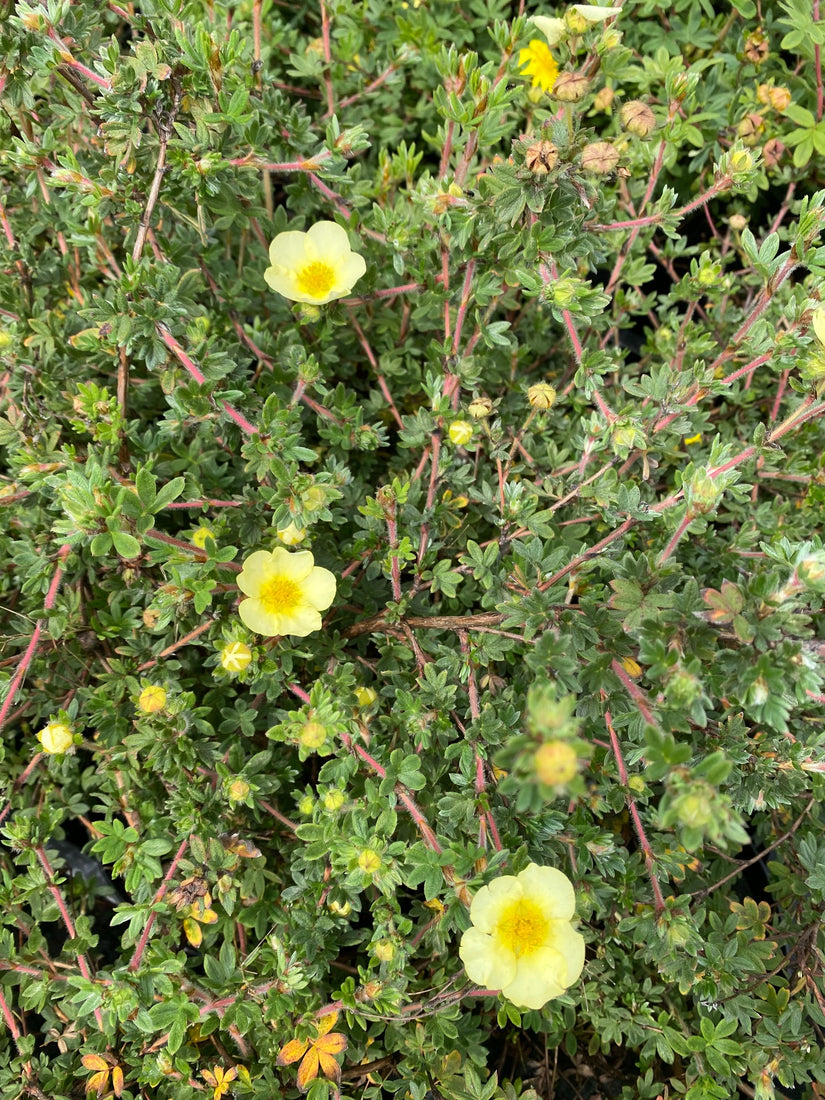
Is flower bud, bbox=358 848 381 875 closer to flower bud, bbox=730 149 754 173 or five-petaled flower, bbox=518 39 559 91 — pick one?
flower bud, bbox=730 149 754 173

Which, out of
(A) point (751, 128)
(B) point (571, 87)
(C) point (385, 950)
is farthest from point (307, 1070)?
(A) point (751, 128)

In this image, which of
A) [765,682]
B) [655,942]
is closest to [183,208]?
[765,682]

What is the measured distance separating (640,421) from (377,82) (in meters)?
1.56

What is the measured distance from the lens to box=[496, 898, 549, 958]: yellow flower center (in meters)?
1.66

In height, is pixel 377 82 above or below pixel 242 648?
above

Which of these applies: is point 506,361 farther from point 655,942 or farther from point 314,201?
point 655,942

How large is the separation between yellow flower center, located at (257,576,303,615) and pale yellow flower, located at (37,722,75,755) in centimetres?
56

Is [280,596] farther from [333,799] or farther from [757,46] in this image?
[757,46]

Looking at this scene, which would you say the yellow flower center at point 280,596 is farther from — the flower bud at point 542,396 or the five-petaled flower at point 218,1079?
the five-petaled flower at point 218,1079

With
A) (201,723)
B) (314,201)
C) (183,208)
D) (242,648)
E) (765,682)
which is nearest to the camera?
(765,682)

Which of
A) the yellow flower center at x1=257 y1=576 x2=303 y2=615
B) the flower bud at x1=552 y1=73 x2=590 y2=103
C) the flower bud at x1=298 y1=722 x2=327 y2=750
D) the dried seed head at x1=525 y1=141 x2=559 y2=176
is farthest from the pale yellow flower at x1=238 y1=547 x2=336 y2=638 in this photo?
the flower bud at x1=552 y1=73 x2=590 y2=103

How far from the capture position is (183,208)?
214cm

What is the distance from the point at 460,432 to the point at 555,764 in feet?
3.45

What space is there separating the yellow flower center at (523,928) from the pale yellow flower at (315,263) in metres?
1.53
